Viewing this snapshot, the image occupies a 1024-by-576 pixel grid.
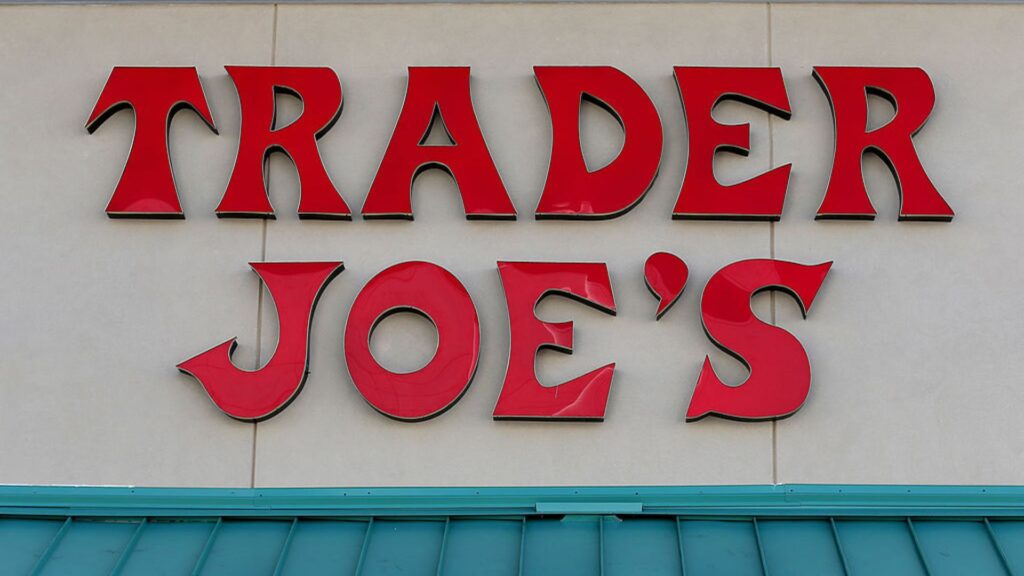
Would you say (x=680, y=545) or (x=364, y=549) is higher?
(x=680, y=545)

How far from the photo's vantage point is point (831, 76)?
8367 mm

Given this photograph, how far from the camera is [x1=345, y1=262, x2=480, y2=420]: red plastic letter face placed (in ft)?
25.7

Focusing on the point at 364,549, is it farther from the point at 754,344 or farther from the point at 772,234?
the point at 772,234

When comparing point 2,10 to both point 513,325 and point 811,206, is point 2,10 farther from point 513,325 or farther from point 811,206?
point 811,206

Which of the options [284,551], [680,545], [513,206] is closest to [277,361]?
[284,551]

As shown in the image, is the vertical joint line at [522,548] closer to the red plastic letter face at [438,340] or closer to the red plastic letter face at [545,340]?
the red plastic letter face at [545,340]

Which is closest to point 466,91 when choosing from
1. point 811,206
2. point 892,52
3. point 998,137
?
point 811,206

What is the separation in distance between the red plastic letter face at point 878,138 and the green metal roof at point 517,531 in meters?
1.88

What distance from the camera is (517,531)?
755 cm

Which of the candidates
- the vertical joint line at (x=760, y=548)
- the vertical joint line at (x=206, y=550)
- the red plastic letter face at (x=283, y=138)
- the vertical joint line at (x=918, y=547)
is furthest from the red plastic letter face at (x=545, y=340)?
the vertical joint line at (x=918, y=547)

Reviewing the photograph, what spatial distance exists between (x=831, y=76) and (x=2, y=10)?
606 centimetres

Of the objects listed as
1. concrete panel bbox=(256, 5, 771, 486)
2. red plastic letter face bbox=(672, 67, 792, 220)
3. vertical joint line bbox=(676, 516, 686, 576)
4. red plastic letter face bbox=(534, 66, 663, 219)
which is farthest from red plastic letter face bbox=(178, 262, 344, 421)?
vertical joint line bbox=(676, 516, 686, 576)

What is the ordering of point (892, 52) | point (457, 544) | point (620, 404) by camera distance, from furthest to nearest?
point (892, 52) < point (620, 404) < point (457, 544)

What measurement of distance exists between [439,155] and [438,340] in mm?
1295
